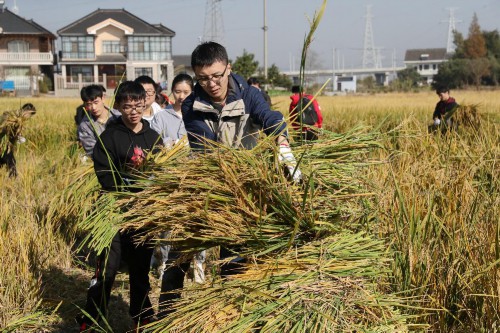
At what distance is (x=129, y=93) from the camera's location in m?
3.23

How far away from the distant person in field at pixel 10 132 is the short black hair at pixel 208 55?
4.72m

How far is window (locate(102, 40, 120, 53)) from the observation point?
5347 cm

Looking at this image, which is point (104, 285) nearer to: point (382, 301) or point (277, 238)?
point (277, 238)

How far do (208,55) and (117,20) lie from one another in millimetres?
53709

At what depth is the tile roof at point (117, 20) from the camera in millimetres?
52062

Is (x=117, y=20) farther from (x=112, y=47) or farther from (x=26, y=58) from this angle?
(x=26, y=58)

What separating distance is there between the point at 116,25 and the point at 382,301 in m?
53.9

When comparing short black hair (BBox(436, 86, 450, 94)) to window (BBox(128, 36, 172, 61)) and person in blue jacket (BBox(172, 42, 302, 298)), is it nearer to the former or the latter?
person in blue jacket (BBox(172, 42, 302, 298))

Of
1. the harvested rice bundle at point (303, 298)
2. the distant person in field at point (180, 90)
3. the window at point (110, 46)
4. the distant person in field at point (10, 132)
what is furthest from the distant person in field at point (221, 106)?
the window at point (110, 46)

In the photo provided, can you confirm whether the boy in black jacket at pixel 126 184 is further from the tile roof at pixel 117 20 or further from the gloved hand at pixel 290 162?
the tile roof at pixel 117 20

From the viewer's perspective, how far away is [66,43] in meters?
51.7

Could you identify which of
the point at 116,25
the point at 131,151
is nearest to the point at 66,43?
the point at 116,25

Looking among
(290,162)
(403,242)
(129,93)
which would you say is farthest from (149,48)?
(290,162)

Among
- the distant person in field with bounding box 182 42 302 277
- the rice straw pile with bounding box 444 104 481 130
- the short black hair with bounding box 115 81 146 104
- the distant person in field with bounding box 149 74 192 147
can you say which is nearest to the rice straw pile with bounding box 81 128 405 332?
the distant person in field with bounding box 182 42 302 277
